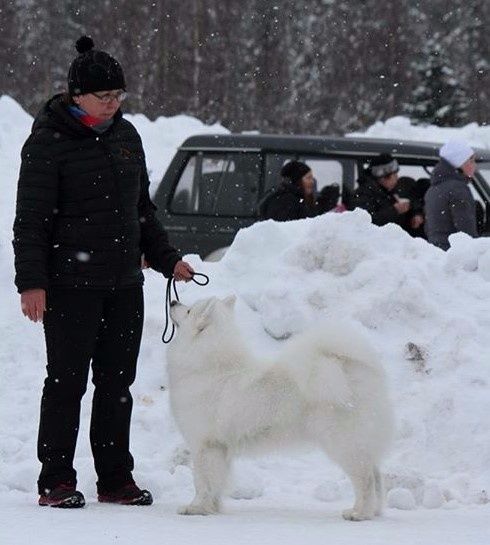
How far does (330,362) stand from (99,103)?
1.41 m

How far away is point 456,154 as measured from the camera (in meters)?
9.91

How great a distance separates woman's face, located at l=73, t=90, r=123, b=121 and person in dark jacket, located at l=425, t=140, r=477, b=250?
4.91 meters

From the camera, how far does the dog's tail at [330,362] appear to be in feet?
17.2

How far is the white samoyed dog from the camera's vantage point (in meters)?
5.29

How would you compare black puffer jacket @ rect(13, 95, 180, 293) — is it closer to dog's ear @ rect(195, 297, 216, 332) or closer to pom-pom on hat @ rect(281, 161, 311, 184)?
dog's ear @ rect(195, 297, 216, 332)

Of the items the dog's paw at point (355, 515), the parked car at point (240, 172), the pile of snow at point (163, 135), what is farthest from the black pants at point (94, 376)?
the pile of snow at point (163, 135)

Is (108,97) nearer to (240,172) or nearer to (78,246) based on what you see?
(78,246)

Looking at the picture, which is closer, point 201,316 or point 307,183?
point 201,316

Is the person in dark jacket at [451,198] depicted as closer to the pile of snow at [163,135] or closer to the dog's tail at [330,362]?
the dog's tail at [330,362]

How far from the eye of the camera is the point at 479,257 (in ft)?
27.3

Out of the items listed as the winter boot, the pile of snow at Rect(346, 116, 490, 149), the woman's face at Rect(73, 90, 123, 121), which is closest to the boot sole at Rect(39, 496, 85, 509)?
the winter boot

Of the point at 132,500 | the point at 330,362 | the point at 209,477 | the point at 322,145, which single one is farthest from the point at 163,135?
the point at 330,362

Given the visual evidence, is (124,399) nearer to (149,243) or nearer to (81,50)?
(149,243)

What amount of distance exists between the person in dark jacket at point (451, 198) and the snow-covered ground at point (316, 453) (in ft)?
4.62
